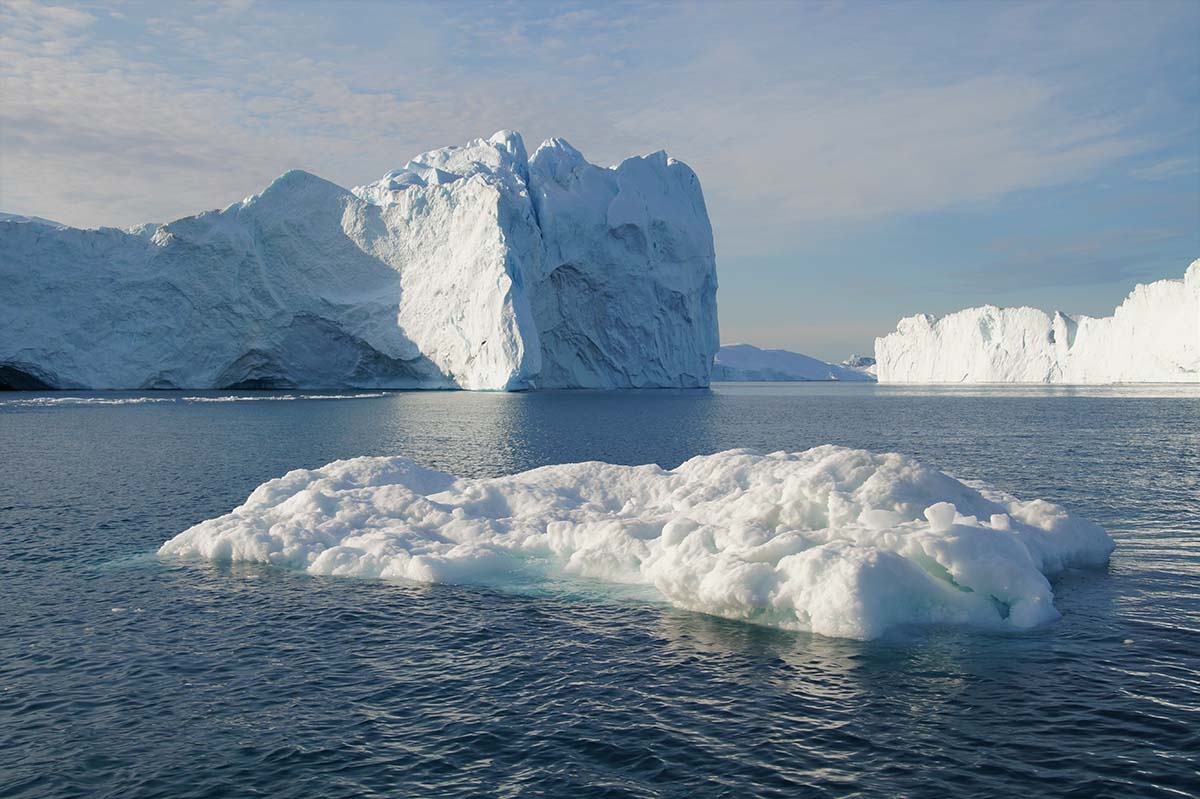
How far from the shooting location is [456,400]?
258 ft

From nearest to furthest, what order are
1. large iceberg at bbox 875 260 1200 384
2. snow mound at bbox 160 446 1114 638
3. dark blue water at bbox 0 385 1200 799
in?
1. dark blue water at bbox 0 385 1200 799
2. snow mound at bbox 160 446 1114 638
3. large iceberg at bbox 875 260 1200 384

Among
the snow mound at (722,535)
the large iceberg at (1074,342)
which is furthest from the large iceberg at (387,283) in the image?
the large iceberg at (1074,342)

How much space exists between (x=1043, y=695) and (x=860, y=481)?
611 centimetres

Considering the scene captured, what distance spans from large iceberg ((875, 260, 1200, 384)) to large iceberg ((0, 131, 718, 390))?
76.0m

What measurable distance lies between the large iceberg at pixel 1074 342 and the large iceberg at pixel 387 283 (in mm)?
76047

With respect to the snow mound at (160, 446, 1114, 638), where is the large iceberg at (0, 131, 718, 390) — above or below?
above

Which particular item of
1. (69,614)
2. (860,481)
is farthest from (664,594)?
(69,614)

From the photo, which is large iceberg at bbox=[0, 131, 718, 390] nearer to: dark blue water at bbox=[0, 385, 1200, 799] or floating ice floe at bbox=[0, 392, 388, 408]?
floating ice floe at bbox=[0, 392, 388, 408]

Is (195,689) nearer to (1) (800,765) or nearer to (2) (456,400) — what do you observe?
(1) (800,765)

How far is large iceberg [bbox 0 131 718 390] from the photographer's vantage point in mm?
80500

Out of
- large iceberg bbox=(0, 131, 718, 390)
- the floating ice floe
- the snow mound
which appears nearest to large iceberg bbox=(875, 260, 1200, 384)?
large iceberg bbox=(0, 131, 718, 390)

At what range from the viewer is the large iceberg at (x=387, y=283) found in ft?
264

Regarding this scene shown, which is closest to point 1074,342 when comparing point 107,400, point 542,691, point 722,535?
point 107,400

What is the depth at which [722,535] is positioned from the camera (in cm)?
1429
